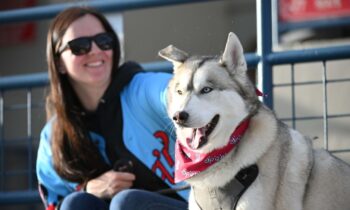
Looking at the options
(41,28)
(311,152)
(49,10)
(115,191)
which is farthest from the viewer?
(41,28)

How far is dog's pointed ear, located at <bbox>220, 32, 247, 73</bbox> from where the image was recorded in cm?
274

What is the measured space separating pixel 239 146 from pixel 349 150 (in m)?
0.97

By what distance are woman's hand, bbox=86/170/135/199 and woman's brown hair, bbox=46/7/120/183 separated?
140 millimetres

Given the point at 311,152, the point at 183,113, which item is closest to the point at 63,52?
the point at 183,113

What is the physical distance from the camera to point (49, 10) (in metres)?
4.02

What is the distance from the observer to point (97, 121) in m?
3.61

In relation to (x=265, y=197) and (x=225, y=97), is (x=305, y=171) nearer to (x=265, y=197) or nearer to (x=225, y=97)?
(x=265, y=197)

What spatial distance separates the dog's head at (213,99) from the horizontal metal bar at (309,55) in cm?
82

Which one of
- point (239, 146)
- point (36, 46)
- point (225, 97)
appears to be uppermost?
point (225, 97)

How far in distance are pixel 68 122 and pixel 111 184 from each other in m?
0.42

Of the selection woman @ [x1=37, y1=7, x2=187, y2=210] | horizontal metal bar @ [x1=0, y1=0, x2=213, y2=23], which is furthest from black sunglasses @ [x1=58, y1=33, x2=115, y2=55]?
horizontal metal bar @ [x1=0, y1=0, x2=213, y2=23]

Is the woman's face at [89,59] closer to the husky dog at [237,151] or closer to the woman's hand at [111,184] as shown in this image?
the woman's hand at [111,184]

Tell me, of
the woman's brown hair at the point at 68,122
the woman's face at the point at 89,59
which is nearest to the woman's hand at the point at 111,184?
the woman's brown hair at the point at 68,122

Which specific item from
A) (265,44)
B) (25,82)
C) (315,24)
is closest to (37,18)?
(25,82)
